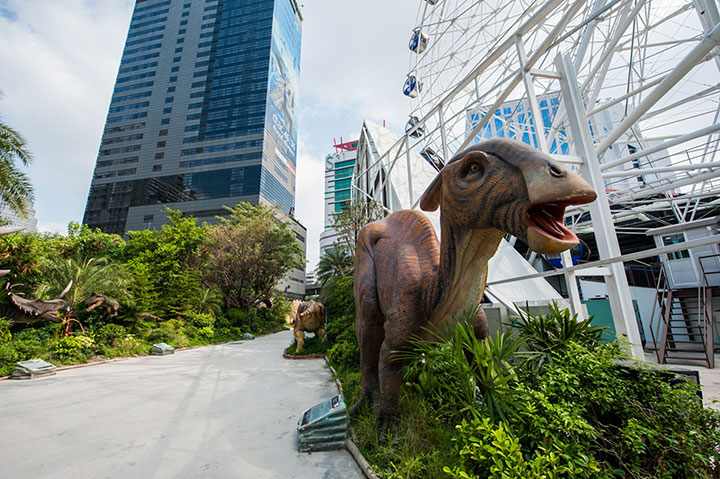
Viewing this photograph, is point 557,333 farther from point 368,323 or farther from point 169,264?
point 169,264

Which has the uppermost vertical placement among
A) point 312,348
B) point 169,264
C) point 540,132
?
point 540,132

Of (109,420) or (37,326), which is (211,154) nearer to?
(37,326)

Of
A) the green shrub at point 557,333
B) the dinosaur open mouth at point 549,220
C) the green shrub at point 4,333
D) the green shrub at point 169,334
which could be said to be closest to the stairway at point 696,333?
the green shrub at point 557,333

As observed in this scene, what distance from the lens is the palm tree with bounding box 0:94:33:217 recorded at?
30.6ft

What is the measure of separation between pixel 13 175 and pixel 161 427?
11.8 meters

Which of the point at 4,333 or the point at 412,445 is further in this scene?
the point at 4,333

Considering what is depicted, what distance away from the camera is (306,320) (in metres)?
9.60

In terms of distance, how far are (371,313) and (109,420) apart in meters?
3.59

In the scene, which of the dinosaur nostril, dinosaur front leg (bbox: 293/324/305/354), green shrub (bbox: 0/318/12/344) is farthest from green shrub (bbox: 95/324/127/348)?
the dinosaur nostril

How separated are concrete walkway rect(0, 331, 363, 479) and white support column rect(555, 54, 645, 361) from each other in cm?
307

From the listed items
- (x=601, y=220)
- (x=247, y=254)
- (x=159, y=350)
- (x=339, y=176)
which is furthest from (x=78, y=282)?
(x=339, y=176)

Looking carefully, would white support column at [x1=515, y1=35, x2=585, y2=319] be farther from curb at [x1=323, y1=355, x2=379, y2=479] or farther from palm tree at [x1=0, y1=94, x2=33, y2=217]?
palm tree at [x1=0, y1=94, x2=33, y2=217]

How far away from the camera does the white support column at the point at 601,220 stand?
10.2 ft

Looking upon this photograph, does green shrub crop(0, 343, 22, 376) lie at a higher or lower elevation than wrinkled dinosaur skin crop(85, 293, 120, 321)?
lower
